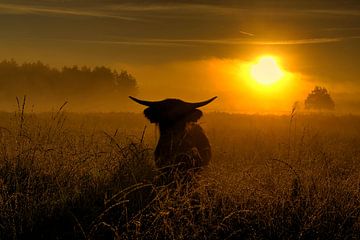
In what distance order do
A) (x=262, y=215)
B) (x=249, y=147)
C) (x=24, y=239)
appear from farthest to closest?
1. (x=249, y=147)
2. (x=262, y=215)
3. (x=24, y=239)

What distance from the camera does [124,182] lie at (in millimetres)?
6863

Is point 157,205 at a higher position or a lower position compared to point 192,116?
lower

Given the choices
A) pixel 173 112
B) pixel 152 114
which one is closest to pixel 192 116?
pixel 173 112

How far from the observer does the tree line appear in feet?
220

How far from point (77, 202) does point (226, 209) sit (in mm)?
1939

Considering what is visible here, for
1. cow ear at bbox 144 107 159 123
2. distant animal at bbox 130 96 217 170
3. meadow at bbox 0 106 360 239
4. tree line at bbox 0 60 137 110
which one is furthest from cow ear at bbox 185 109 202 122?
tree line at bbox 0 60 137 110

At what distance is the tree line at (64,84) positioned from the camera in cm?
6694

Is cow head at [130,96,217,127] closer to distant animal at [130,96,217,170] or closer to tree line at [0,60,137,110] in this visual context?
distant animal at [130,96,217,170]

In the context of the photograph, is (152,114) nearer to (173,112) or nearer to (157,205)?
(173,112)

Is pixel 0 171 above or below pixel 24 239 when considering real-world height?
above

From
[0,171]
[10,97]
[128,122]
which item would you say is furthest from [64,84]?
[0,171]

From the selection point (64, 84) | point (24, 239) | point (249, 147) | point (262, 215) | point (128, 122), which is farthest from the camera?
point (64, 84)

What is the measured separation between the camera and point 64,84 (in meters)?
70.2

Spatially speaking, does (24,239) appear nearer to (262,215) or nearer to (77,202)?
(77,202)
